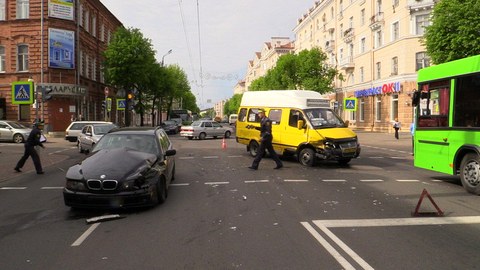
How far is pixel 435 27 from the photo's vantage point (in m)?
19.8

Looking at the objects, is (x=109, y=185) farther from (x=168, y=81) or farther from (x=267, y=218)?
(x=168, y=81)

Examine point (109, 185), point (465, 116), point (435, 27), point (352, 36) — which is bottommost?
point (109, 185)

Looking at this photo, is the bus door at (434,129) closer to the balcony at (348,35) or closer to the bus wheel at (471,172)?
the bus wheel at (471,172)

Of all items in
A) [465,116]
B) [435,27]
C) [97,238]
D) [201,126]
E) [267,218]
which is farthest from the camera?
[201,126]

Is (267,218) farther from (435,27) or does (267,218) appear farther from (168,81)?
(168,81)

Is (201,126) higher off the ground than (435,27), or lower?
lower

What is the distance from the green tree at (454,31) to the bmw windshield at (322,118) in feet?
27.7

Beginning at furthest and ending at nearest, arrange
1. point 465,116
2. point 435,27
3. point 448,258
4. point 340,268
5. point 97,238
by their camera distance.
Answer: point 435,27 < point 465,116 < point 97,238 < point 448,258 < point 340,268

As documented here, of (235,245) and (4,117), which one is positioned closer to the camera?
(235,245)

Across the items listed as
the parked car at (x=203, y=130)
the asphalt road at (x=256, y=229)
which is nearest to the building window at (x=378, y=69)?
the parked car at (x=203, y=130)

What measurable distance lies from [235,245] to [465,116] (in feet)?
21.9

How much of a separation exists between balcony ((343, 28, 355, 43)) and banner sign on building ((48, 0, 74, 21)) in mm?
31940

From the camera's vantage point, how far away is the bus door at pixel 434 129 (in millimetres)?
10000

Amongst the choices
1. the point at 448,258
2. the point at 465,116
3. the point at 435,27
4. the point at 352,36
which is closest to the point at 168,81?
the point at 352,36
